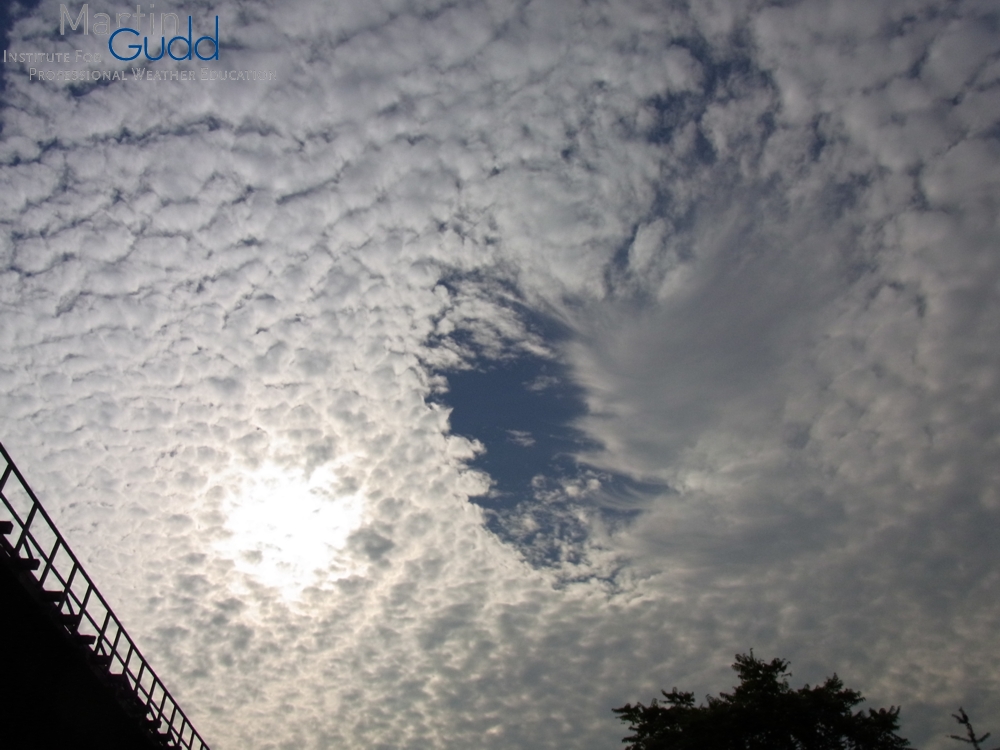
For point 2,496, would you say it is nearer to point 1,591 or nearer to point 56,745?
point 1,591


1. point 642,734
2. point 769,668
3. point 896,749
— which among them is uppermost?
point 769,668

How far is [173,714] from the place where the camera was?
1762cm

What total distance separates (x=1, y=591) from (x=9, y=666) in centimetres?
250

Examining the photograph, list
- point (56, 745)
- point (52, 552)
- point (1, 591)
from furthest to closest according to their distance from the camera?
point (56, 745)
point (52, 552)
point (1, 591)

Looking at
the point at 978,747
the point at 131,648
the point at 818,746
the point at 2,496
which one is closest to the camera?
the point at 2,496

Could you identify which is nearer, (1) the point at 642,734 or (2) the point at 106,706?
(2) the point at 106,706

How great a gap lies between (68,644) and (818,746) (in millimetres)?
29516

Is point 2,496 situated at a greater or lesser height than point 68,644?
greater

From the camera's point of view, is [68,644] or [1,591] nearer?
[1,591]

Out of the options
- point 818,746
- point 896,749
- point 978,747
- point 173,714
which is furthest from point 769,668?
point 173,714

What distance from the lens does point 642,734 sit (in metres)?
30.3

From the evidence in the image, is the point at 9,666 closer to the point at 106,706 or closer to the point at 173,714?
the point at 106,706

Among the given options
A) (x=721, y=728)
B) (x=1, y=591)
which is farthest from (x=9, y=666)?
(x=721, y=728)

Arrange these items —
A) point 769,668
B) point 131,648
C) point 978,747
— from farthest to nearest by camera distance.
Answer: point 978,747 < point 769,668 < point 131,648
